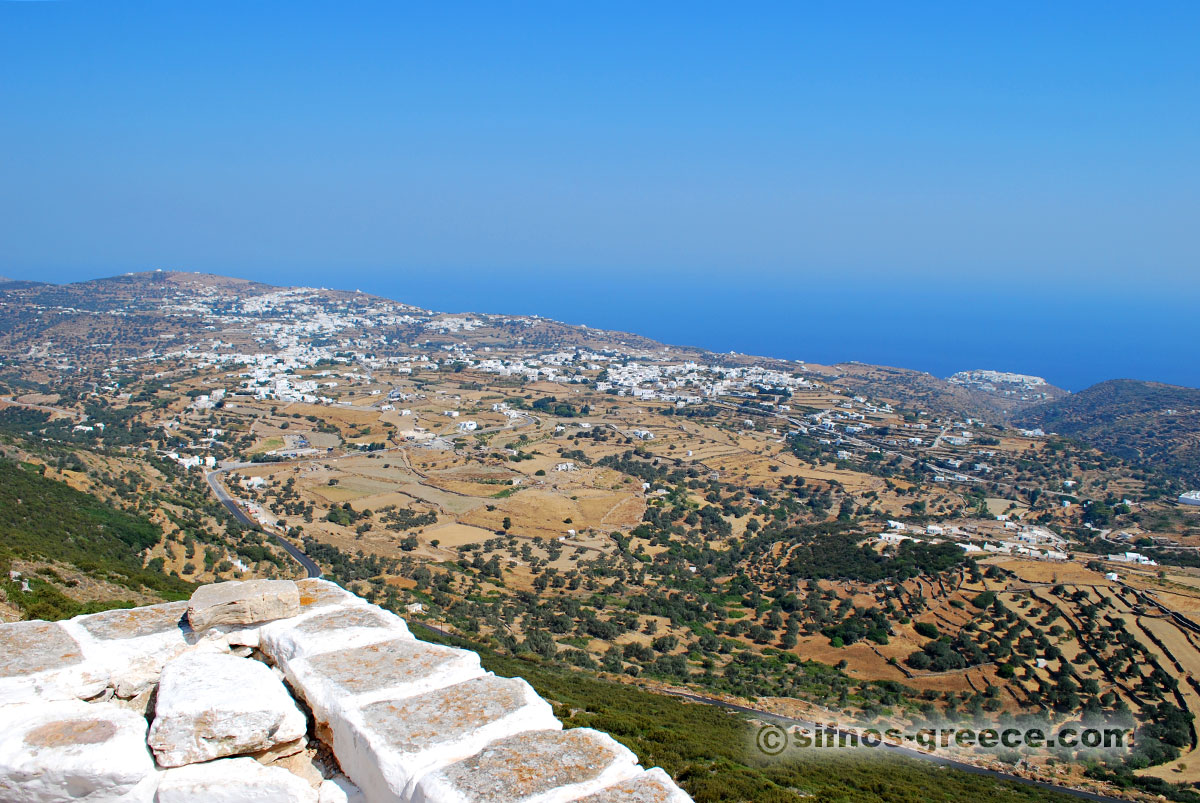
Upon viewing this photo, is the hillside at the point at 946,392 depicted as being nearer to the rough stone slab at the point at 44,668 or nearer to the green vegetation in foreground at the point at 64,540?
the green vegetation in foreground at the point at 64,540

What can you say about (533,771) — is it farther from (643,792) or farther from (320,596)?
(320,596)

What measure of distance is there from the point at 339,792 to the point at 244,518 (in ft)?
106

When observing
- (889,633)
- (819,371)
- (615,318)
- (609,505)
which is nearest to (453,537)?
(609,505)

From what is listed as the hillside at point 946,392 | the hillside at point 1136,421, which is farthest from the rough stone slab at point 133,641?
the hillside at point 946,392

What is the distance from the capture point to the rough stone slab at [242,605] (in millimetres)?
3678

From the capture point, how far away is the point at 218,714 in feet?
8.96

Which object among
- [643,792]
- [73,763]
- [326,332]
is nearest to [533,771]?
[643,792]

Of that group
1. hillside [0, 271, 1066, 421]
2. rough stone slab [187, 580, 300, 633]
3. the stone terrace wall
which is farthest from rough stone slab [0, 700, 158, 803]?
hillside [0, 271, 1066, 421]

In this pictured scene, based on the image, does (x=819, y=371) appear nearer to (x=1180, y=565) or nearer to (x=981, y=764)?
(x=1180, y=565)

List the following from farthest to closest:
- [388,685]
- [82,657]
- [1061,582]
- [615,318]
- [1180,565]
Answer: [615,318]
[1180,565]
[1061,582]
[82,657]
[388,685]

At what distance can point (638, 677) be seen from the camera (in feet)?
56.7

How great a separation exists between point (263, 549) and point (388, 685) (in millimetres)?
24329

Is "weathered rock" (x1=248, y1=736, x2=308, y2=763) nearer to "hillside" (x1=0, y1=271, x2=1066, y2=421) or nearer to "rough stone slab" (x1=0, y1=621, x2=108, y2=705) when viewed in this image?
"rough stone slab" (x1=0, y1=621, x2=108, y2=705)

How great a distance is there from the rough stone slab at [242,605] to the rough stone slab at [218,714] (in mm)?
596
